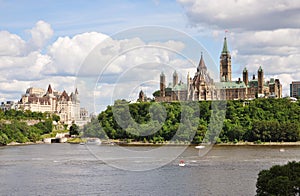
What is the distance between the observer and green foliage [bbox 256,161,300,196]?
23.5m

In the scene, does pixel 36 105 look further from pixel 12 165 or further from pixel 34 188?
pixel 34 188

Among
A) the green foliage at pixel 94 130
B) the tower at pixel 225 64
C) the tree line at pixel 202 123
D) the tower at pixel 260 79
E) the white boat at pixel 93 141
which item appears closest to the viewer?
the tree line at pixel 202 123

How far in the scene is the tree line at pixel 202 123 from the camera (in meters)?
75.5

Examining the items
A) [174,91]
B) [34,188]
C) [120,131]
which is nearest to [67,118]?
[174,91]

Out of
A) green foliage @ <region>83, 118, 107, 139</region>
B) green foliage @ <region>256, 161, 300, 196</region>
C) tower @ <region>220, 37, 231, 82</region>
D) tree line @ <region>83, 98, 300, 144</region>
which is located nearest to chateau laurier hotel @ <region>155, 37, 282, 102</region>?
tower @ <region>220, 37, 231, 82</region>

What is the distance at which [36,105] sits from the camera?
16050cm

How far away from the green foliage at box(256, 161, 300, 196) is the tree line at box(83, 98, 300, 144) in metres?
43.4

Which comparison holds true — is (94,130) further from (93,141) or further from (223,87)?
(223,87)

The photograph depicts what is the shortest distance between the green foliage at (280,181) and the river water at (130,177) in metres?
7.57

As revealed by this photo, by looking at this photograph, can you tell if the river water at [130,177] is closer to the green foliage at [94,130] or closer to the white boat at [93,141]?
the white boat at [93,141]

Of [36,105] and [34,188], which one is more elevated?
[36,105]

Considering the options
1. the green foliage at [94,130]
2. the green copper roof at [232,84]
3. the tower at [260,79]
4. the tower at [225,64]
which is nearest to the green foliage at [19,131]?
the green foliage at [94,130]

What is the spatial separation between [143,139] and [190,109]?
8.50 meters

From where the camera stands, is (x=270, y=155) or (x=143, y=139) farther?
(x=143, y=139)
